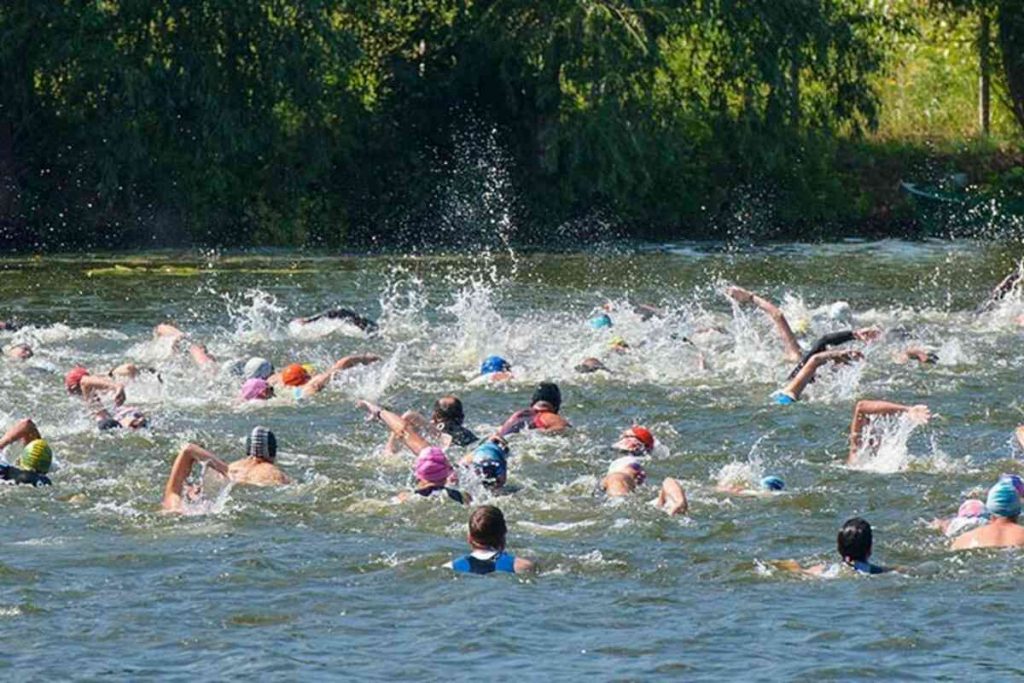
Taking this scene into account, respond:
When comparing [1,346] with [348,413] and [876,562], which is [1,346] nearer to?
[348,413]

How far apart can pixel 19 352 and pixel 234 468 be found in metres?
7.94

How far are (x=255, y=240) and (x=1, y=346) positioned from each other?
51.0ft

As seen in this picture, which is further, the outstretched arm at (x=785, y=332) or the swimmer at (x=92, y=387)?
the outstretched arm at (x=785, y=332)

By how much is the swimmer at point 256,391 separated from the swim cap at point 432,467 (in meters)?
5.84

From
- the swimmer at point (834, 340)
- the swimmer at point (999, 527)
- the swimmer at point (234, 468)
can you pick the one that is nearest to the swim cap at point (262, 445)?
the swimmer at point (234, 468)

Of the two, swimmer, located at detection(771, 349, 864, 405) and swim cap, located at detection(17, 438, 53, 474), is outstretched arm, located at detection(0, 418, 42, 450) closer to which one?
swim cap, located at detection(17, 438, 53, 474)

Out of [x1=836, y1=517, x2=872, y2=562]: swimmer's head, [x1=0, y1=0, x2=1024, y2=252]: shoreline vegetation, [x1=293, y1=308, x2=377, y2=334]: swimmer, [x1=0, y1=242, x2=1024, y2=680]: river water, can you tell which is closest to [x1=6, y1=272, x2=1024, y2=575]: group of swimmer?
[x1=836, y1=517, x2=872, y2=562]: swimmer's head

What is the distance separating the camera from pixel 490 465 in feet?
62.4

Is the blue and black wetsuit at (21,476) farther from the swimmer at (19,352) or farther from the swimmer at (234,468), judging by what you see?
the swimmer at (19,352)

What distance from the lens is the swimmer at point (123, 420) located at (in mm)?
22156

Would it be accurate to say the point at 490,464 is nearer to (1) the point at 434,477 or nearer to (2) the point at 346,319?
(1) the point at 434,477

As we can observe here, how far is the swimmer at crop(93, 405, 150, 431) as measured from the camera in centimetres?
2216

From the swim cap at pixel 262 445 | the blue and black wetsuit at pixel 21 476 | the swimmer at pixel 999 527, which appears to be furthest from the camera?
the swim cap at pixel 262 445

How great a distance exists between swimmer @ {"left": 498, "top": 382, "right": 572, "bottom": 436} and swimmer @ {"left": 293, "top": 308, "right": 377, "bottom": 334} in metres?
7.85
